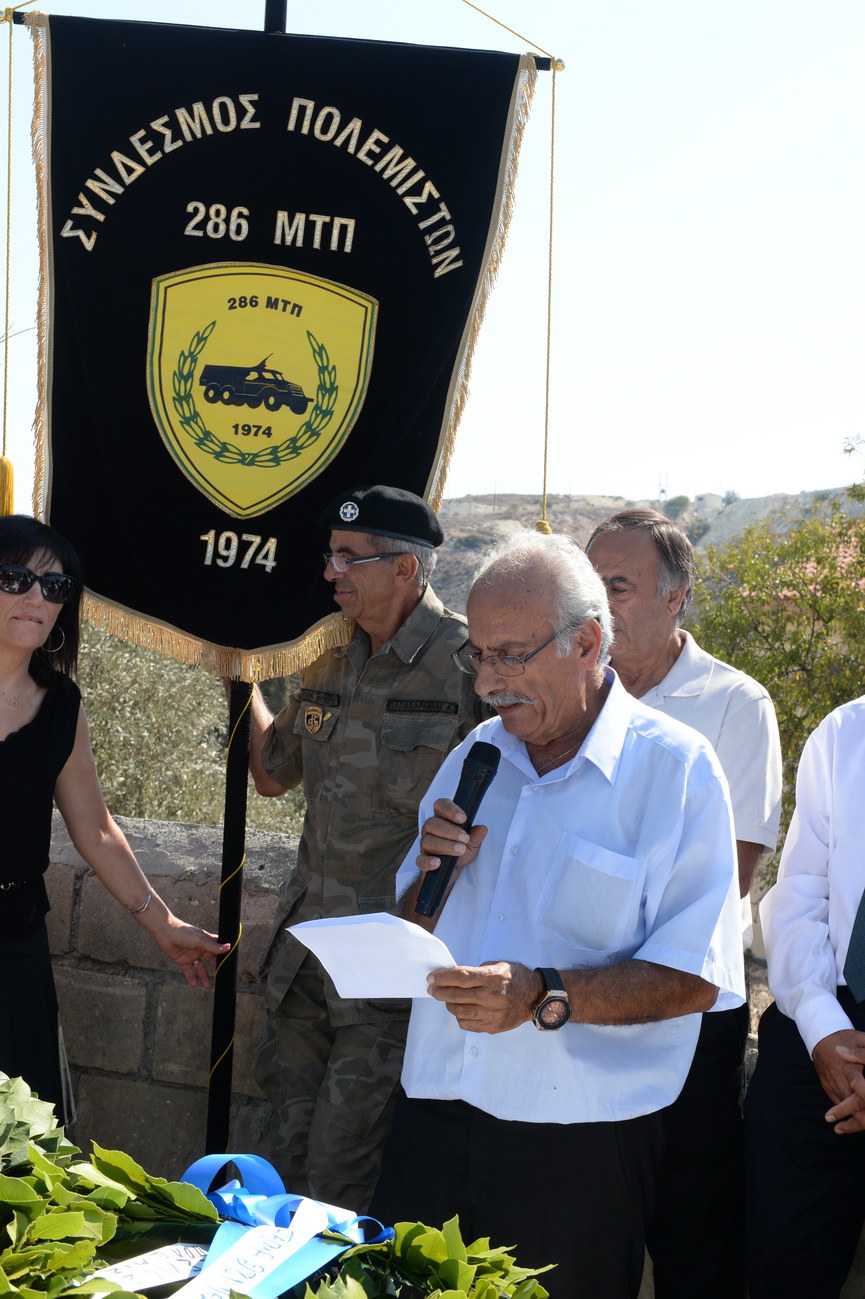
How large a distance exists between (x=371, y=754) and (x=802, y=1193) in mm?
1444

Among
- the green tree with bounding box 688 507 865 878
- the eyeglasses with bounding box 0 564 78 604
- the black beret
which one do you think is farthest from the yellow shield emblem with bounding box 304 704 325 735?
the green tree with bounding box 688 507 865 878

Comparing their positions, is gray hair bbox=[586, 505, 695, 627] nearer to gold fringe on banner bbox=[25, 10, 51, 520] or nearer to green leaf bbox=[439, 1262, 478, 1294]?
gold fringe on banner bbox=[25, 10, 51, 520]

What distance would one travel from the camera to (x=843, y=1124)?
7.93 ft

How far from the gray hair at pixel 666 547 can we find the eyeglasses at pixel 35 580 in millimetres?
1350

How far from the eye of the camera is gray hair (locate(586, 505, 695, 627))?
10.3ft

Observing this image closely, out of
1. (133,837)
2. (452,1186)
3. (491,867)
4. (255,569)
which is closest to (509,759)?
(491,867)

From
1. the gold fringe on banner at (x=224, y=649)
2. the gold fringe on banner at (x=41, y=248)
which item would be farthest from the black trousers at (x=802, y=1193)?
the gold fringe on banner at (x=41, y=248)

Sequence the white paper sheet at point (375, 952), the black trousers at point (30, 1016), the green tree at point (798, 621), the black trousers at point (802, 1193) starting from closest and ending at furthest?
1. the white paper sheet at point (375, 952)
2. the black trousers at point (802, 1193)
3. the black trousers at point (30, 1016)
4. the green tree at point (798, 621)

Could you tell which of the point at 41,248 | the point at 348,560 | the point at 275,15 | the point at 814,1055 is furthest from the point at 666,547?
the point at 41,248

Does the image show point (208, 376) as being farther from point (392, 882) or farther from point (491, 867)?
point (491, 867)

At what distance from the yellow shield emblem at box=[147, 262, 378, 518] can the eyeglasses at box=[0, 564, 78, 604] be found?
1.67 ft

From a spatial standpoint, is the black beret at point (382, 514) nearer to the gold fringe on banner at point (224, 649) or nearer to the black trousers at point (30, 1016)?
the gold fringe on banner at point (224, 649)

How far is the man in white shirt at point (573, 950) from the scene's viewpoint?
211 cm

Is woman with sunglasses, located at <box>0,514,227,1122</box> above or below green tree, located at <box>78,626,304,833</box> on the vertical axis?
above
